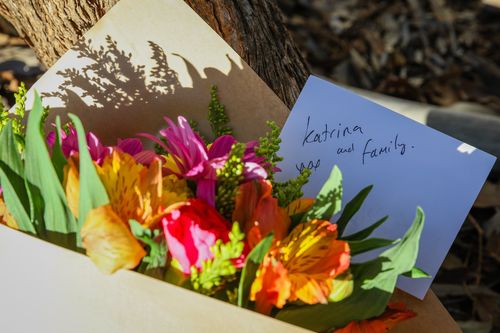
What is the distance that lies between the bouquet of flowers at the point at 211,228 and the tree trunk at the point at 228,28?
0.90ft

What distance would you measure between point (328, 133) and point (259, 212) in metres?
0.21

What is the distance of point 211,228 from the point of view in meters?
0.61

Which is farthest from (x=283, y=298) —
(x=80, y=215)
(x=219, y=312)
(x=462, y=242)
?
(x=462, y=242)

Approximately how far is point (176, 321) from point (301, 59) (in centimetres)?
56

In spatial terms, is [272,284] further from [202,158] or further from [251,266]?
[202,158]

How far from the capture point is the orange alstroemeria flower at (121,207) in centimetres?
57

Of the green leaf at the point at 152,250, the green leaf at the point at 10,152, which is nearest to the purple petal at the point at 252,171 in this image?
the green leaf at the point at 152,250

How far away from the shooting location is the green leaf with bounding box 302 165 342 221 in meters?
0.63

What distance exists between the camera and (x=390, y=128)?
782 millimetres

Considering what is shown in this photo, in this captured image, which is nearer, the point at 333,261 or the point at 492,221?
the point at 333,261

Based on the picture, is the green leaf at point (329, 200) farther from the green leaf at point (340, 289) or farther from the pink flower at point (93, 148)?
the pink flower at point (93, 148)

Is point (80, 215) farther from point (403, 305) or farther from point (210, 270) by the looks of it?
point (403, 305)

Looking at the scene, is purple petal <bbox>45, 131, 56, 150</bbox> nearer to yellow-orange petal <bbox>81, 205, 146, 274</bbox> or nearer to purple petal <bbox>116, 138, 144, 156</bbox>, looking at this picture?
purple petal <bbox>116, 138, 144, 156</bbox>

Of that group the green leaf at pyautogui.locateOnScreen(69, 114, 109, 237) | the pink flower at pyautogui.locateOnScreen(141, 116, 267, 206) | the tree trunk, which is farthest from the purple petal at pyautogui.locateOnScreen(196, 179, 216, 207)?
the tree trunk
